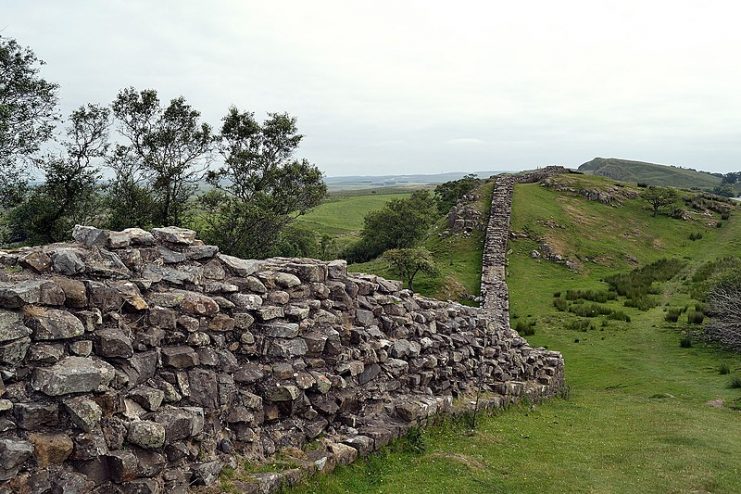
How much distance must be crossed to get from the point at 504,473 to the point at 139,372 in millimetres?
7522

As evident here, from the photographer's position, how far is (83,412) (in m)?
7.28

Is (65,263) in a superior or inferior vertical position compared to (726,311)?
superior

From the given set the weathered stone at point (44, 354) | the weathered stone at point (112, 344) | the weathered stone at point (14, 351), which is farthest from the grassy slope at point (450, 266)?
the weathered stone at point (14, 351)

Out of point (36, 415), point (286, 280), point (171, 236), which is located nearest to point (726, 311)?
point (286, 280)

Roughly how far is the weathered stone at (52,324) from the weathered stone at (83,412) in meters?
0.95

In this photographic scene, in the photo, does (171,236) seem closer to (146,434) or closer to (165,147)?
(146,434)

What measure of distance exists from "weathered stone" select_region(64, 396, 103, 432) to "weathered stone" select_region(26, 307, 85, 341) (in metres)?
0.95

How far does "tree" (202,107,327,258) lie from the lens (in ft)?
108

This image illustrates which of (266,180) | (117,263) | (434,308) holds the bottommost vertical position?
(434,308)

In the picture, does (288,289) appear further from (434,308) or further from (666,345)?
(666,345)

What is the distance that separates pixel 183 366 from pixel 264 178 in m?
29.3

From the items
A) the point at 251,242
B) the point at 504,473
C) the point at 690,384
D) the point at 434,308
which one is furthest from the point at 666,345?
the point at 251,242

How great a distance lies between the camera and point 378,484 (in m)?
9.89

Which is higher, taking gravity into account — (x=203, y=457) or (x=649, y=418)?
(x=203, y=457)
